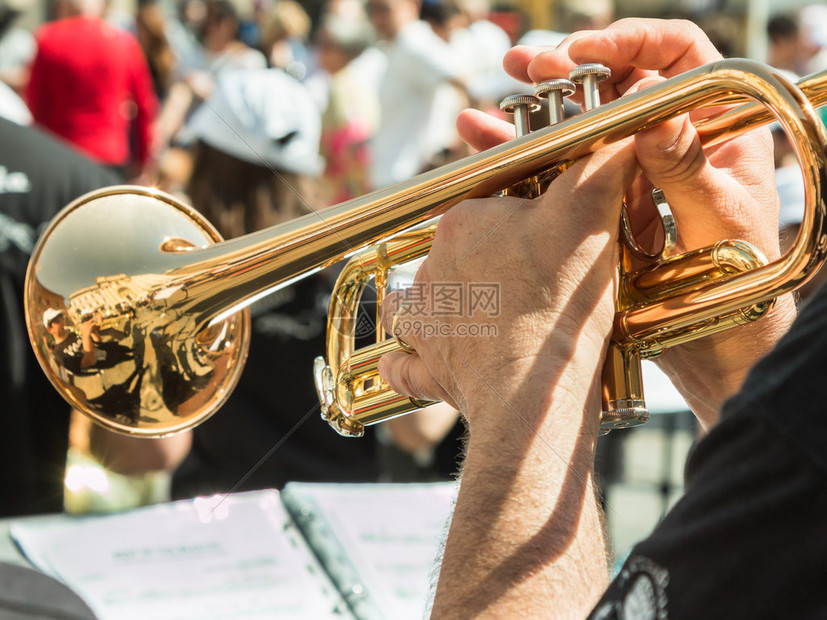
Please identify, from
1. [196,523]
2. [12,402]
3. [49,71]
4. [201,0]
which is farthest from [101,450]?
[201,0]

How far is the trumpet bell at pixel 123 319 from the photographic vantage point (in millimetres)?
1440

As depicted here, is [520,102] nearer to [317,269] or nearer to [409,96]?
[317,269]

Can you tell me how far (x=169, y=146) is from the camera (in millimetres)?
5582

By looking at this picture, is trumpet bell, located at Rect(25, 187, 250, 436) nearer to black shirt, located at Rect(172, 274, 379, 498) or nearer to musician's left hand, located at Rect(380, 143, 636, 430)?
musician's left hand, located at Rect(380, 143, 636, 430)

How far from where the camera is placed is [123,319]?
1.44 meters

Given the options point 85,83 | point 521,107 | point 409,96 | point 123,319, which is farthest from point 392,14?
point 521,107

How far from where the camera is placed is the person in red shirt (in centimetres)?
457

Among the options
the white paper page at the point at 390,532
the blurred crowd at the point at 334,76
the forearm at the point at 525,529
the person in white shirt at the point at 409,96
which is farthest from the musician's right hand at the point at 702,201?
the person in white shirt at the point at 409,96

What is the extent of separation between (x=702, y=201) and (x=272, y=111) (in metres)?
1.97

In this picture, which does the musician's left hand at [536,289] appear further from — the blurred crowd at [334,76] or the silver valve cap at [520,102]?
the blurred crowd at [334,76]

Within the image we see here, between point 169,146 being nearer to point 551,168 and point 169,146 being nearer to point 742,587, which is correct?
point 551,168

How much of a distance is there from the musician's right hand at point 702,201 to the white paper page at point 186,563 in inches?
27.4

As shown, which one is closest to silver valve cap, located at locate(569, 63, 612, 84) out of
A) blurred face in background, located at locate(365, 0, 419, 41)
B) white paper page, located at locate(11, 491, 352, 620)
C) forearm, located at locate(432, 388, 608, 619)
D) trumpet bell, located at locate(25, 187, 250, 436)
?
forearm, located at locate(432, 388, 608, 619)

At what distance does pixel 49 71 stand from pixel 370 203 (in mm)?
4045
